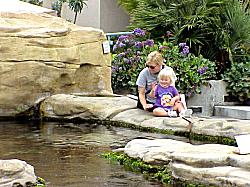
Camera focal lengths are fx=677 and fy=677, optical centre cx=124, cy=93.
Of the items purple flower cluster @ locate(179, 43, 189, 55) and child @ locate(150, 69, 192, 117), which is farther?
purple flower cluster @ locate(179, 43, 189, 55)

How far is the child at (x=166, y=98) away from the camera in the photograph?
8906mm

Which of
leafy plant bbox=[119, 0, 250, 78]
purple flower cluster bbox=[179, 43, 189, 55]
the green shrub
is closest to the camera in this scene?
the green shrub

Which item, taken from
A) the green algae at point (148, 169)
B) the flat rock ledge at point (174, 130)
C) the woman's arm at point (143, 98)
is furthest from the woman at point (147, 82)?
the green algae at point (148, 169)

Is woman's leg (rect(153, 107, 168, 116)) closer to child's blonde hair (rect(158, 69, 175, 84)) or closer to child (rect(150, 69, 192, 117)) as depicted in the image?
child (rect(150, 69, 192, 117))

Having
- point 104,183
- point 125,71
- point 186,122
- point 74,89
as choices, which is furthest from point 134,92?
point 104,183

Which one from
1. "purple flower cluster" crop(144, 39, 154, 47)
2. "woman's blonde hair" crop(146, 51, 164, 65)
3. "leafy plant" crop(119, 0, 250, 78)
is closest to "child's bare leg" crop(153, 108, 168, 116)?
"woman's blonde hair" crop(146, 51, 164, 65)

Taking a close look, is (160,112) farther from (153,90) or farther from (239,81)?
(239,81)

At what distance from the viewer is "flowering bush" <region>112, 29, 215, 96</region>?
448 inches

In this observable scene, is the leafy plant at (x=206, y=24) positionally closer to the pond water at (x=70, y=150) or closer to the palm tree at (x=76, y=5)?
the pond water at (x=70, y=150)

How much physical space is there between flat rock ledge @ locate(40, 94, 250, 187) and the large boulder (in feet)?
1.16

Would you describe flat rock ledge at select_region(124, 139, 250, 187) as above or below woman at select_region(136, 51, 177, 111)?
below

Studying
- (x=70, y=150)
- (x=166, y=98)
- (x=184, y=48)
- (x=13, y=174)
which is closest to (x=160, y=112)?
(x=166, y=98)

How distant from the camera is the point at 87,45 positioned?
11.3 meters

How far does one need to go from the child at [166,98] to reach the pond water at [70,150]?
0.57 m
